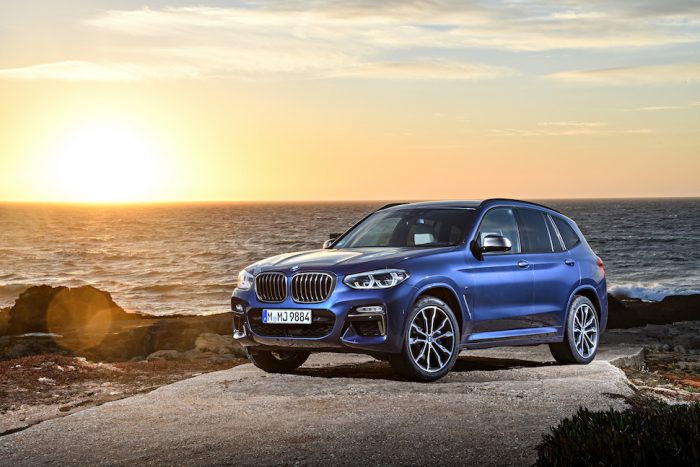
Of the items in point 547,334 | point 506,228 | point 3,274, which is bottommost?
point 3,274

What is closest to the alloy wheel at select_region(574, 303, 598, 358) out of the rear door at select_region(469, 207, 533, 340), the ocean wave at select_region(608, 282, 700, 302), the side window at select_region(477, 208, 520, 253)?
the rear door at select_region(469, 207, 533, 340)

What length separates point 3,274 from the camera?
55.9 metres

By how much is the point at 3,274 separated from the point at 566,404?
51.7 m

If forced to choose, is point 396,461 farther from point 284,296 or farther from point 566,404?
point 284,296

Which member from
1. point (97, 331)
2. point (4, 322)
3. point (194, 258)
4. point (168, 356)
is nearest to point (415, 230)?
point (168, 356)

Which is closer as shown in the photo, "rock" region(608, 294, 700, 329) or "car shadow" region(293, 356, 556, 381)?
"car shadow" region(293, 356, 556, 381)

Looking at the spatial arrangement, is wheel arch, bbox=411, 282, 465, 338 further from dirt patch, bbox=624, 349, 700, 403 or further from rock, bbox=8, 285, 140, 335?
rock, bbox=8, 285, 140, 335

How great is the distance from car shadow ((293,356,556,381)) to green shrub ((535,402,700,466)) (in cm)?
445

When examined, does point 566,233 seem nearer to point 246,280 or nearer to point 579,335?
point 579,335

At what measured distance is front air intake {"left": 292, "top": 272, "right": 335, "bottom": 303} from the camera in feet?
32.5

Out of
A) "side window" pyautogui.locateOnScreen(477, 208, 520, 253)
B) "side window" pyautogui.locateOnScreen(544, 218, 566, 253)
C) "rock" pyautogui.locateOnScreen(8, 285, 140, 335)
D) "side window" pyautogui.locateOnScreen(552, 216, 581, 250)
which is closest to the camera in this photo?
"side window" pyautogui.locateOnScreen(477, 208, 520, 253)

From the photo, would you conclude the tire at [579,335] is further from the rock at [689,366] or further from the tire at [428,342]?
the rock at [689,366]

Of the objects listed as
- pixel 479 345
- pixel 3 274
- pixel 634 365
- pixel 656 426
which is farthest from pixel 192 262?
pixel 656 426

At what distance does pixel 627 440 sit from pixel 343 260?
4.88 m
